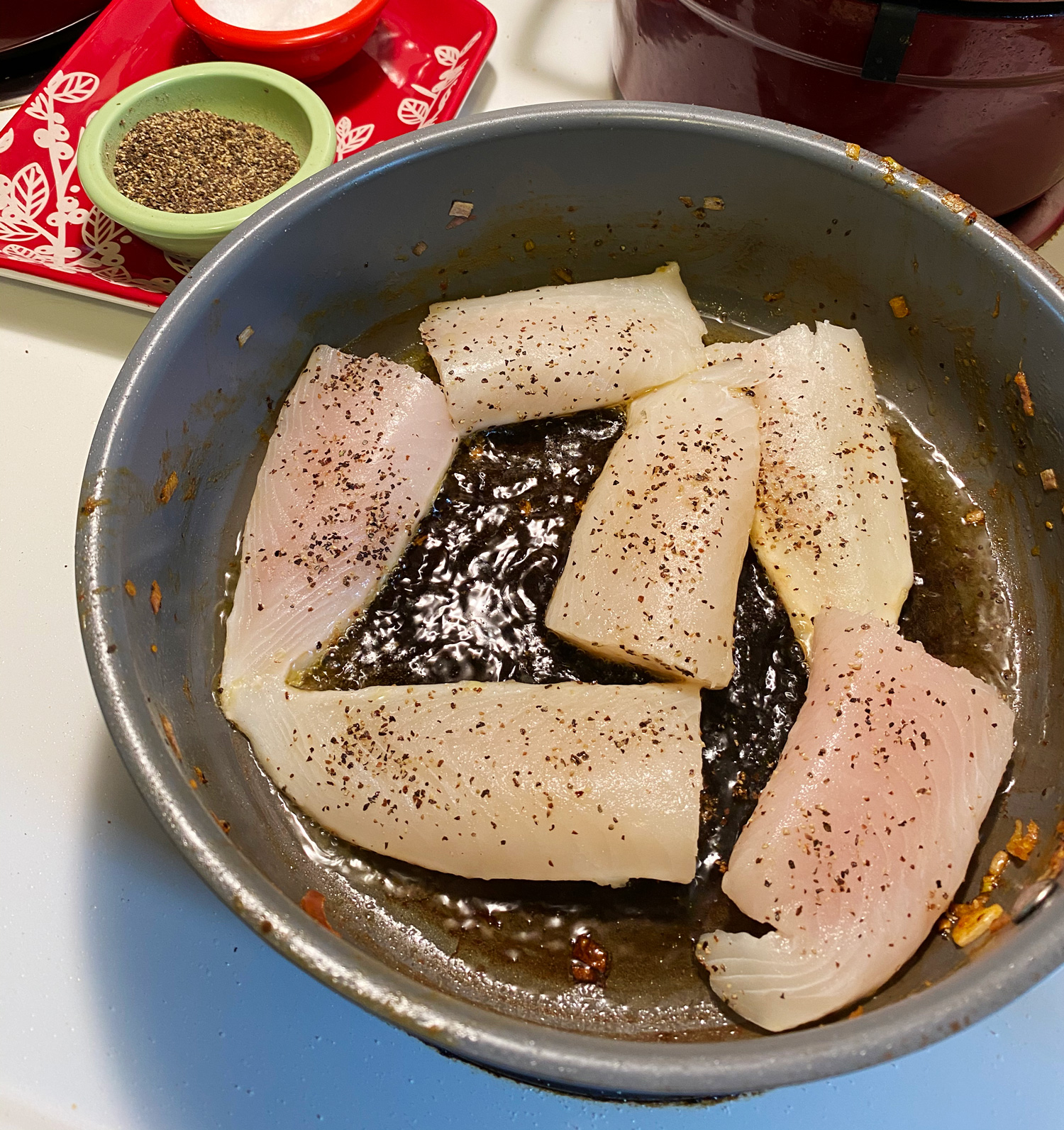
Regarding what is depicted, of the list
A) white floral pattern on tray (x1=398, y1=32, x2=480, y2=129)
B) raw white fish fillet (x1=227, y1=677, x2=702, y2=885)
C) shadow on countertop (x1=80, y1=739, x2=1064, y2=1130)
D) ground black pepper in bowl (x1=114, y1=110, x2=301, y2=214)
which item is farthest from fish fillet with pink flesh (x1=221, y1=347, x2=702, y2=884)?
white floral pattern on tray (x1=398, y1=32, x2=480, y2=129)

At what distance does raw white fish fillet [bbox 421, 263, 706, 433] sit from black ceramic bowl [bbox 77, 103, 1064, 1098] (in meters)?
0.10

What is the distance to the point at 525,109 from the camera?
4.18 ft

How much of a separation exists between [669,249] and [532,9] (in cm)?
86

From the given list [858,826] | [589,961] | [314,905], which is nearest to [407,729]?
[314,905]

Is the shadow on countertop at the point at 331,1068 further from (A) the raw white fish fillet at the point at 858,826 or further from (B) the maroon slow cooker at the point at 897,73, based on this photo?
(B) the maroon slow cooker at the point at 897,73

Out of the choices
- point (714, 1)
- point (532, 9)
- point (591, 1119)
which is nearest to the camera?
point (591, 1119)

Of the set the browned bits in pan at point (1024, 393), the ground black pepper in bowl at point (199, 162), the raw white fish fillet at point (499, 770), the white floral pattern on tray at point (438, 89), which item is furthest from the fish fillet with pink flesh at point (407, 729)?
the white floral pattern on tray at point (438, 89)

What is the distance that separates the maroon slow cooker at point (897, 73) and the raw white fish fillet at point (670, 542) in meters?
0.45

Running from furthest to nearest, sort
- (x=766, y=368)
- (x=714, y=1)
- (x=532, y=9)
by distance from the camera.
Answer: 1. (x=532, y=9)
2. (x=766, y=368)
3. (x=714, y=1)

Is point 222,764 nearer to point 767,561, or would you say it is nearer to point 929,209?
point 767,561

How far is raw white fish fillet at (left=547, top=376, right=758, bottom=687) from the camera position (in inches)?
46.8

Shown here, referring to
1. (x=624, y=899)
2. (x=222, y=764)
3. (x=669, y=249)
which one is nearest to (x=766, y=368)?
(x=669, y=249)

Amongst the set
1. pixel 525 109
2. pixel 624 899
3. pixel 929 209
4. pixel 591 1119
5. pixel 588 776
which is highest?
pixel 929 209

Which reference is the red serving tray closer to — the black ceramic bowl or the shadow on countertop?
the black ceramic bowl
